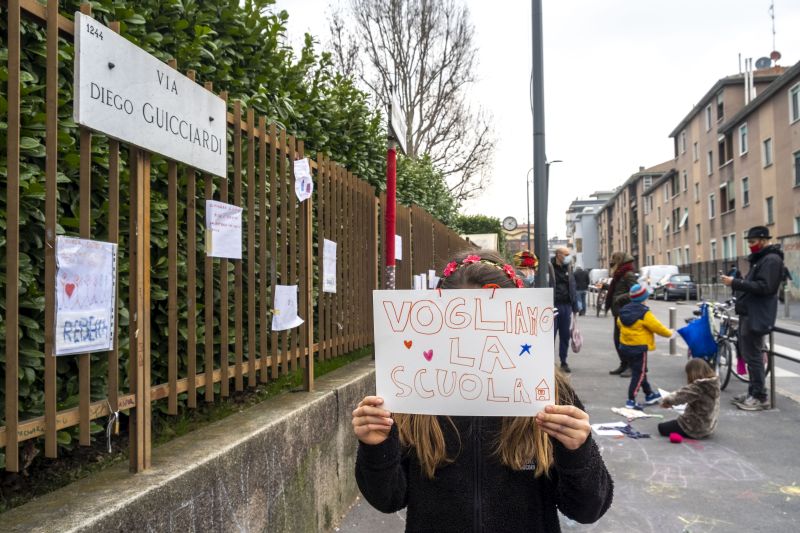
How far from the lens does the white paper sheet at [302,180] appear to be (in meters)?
3.97

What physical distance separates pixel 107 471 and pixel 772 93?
3688cm

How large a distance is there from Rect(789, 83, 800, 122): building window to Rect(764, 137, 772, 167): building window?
105 inches

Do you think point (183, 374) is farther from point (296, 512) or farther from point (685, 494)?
point (685, 494)

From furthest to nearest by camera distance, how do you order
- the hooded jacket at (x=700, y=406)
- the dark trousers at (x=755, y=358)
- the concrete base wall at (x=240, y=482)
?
the dark trousers at (x=755, y=358), the hooded jacket at (x=700, y=406), the concrete base wall at (x=240, y=482)

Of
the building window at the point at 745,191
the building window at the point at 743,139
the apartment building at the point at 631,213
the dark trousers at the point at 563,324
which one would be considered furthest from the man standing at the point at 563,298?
the apartment building at the point at 631,213

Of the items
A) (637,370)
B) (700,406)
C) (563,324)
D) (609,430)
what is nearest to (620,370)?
(563,324)

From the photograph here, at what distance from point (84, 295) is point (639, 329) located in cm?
664

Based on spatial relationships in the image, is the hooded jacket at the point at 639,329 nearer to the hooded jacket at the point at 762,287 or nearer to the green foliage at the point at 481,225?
the hooded jacket at the point at 762,287

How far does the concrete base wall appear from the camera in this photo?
1.94 metres

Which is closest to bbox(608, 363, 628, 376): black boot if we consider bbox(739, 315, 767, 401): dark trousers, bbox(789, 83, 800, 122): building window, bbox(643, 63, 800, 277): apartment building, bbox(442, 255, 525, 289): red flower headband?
bbox(739, 315, 767, 401): dark trousers

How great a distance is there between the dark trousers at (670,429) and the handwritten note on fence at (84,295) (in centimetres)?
540

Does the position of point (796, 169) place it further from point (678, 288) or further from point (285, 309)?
point (285, 309)

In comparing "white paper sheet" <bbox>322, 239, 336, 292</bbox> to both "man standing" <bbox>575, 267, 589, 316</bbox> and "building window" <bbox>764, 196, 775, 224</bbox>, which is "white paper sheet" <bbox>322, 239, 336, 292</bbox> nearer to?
"man standing" <bbox>575, 267, 589, 316</bbox>

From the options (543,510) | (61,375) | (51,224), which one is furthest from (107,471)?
(543,510)
